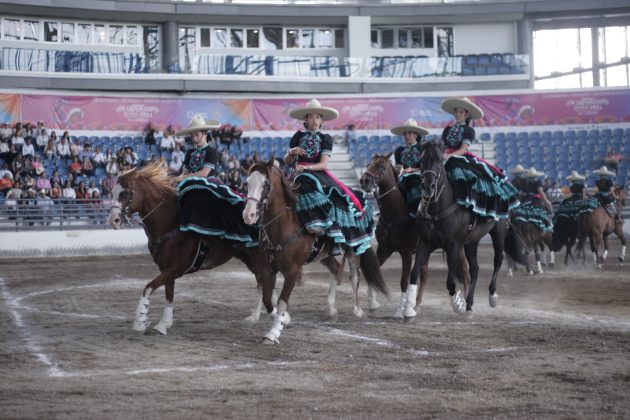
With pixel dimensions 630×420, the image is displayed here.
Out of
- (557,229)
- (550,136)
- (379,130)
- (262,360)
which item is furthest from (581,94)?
(262,360)

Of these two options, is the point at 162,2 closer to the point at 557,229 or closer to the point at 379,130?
the point at 379,130

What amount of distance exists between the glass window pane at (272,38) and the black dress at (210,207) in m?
28.4

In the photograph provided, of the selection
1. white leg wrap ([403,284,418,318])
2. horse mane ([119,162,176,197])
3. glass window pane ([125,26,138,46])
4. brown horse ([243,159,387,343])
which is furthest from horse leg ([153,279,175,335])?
glass window pane ([125,26,138,46])

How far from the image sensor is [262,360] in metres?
8.33

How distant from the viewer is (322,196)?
10.1 meters

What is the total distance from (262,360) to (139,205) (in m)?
2.96

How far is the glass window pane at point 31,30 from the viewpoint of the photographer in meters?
35.3

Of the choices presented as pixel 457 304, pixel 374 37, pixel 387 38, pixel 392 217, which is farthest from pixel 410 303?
pixel 387 38

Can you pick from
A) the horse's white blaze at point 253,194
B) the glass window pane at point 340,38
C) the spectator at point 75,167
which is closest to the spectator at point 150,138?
the spectator at point 75,167

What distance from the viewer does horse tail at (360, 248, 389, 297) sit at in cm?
1174

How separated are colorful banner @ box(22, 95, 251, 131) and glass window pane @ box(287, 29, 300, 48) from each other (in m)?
6.23

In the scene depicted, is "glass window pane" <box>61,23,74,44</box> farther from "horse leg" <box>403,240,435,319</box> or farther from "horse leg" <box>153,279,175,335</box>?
"horse leg" <box>403,240,435,319</box>

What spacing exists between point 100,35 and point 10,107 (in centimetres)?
753

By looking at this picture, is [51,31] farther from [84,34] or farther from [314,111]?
[314,111]
